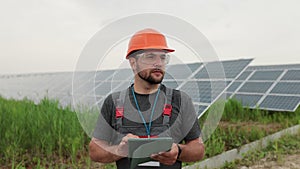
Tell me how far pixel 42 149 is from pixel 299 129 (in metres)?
4.33

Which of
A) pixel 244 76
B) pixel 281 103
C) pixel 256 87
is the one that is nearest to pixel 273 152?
pixel 281 103

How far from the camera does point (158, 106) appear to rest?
1.35 m

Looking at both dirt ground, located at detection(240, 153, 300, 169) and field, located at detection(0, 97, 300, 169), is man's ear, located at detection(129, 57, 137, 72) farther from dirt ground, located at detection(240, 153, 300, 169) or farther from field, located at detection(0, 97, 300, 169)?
dirt ground, located at detection(240, 153, 300, 169)

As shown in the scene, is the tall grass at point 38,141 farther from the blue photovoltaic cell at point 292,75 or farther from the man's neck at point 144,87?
the blue photovoltaic cell at point 292,75

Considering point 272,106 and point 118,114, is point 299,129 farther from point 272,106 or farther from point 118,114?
point 118,114

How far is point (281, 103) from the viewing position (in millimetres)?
6711

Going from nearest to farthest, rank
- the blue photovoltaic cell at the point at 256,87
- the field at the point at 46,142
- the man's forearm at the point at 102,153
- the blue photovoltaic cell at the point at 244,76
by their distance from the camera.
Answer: the man's forearm at the point at 102,153 < the field at the point at 46,142 < the blue photovoltaic cell at the point at 256,87 < the blue photovoltaic cell at the point at 244,76

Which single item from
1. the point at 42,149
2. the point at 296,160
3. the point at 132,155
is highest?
the point at 132,155

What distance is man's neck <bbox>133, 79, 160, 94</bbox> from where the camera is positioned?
1.35 metres

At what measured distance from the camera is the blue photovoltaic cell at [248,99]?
23.1 feet

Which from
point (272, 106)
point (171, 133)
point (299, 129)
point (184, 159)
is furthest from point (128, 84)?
point (272, 106)

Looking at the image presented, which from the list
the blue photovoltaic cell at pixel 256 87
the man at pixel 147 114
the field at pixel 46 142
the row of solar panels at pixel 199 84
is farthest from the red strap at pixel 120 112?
the blue photovoltaic cell at pixel 256 87

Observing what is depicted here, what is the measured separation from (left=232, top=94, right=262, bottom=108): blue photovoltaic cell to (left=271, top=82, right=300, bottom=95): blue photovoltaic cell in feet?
1.57

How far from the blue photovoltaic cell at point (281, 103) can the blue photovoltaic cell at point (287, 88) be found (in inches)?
10.9
